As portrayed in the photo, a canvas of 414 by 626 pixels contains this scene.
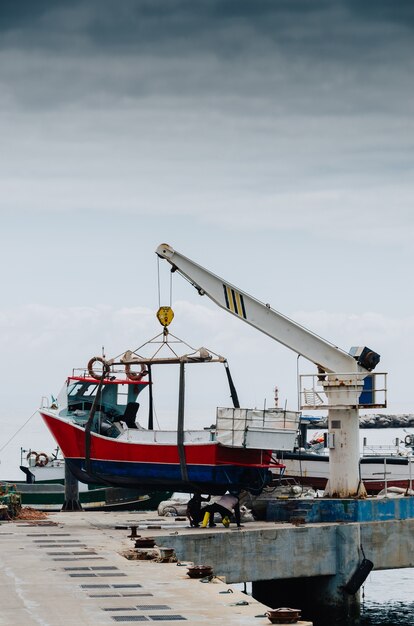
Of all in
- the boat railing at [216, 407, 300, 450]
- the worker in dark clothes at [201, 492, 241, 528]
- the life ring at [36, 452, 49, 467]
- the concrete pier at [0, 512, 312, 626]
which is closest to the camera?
the concrete pier at [0, 512, 312, 626]

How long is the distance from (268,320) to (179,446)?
456 centimetres

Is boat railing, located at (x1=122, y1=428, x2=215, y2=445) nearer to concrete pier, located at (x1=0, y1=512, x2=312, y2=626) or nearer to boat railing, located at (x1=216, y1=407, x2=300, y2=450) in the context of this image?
boat railing, located at (x1=216, y1=407, x2=300, y2=450)

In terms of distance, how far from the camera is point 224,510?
32.3 metres

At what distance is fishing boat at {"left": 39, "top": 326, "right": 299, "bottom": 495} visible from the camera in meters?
33.3

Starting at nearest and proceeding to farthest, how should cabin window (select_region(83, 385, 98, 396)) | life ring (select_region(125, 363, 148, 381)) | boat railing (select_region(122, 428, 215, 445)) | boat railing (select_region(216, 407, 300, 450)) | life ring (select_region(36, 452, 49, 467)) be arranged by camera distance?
boat railing (select_region(216, 407, 300, 450)) < boat railing (select_region(122, 428, 215, 445)) < life ring (select_region(125, 363, 148, 381)) < cabin window (select_region(83, 385, 98, 396)) < life ring (select_region(36, 452, 49, 467))

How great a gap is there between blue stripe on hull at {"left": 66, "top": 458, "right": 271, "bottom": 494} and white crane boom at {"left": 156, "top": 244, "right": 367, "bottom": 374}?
3.70 m

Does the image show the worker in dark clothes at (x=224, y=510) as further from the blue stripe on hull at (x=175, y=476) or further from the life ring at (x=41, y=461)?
the life ring at (x=41, y=461)

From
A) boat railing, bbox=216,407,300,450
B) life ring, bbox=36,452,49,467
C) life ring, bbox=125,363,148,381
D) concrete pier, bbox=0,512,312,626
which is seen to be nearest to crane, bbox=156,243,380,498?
boat railing, bbox=216,407,300,450

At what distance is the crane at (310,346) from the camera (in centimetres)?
3447

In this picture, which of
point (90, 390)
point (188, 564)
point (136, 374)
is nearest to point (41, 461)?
point (90, 390)

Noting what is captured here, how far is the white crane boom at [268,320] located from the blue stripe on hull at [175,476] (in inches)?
146

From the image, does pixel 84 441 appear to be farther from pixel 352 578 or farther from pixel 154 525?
pixel 352 578

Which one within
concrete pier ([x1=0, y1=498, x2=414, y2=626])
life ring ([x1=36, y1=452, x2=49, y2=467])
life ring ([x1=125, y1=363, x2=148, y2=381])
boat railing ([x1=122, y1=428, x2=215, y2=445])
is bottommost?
concrete pier ([x1=0, y1=498, x2=414, y2=626])

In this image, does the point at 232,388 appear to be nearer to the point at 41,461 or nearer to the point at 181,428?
the point at 181,428
